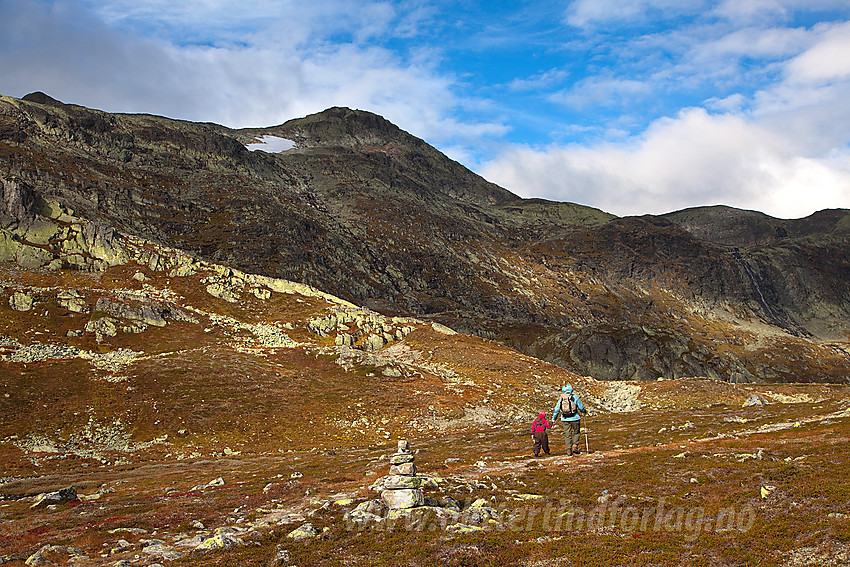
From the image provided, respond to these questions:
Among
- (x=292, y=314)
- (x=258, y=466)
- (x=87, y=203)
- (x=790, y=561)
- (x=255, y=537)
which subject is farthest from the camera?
(x=87, y=203)

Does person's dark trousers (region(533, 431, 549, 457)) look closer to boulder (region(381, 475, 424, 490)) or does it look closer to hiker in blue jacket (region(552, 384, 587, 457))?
hiker in blue jacket (region(552, 384, 587, 457))

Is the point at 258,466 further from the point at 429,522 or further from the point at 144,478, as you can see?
the point at 429,522

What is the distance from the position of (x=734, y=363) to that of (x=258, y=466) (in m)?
202

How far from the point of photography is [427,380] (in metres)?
83.9

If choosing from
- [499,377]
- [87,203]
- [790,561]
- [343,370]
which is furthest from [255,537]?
[87,203]

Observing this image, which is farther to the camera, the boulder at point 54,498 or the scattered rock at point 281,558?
the boulder at point 54,498

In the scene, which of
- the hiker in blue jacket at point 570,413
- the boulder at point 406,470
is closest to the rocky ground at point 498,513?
the boulder at point 406,470

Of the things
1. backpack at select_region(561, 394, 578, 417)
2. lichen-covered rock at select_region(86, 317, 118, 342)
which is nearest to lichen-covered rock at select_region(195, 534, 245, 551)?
backpack at select_region(561, 394, 578, 417)

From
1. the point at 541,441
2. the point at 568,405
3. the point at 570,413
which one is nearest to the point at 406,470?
the point at 568,405

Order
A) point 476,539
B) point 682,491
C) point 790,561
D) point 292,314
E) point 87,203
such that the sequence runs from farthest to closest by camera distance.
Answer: point 87,203 → point 292,314 → point 682,491 → point 476,539 → point 790,561

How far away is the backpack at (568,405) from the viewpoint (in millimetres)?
33719

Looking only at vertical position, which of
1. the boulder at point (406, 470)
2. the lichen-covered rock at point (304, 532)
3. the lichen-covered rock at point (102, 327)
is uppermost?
the lichen-covered rock at point (102, 327)

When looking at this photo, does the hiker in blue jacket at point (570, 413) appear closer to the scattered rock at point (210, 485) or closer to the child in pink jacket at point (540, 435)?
the child in pink jacket at point (540, 435)

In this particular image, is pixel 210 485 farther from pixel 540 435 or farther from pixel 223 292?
pixel 223 292
